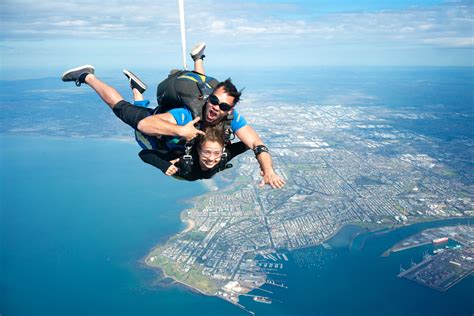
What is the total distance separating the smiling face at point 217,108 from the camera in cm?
264

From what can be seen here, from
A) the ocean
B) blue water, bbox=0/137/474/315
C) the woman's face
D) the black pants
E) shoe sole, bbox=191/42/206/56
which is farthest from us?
the ocean

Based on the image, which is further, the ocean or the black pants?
the ocean

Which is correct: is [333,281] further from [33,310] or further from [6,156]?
[6,156]

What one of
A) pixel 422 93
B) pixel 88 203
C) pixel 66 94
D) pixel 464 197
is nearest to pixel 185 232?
pixel 88 203

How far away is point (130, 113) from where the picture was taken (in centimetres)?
296

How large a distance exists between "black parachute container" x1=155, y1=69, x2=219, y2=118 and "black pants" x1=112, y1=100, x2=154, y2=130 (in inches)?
7.1

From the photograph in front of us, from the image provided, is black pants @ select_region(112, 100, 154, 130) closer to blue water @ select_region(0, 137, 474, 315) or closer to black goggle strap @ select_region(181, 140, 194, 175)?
black goggle strap @ select_region(181, 140, 194, 175)

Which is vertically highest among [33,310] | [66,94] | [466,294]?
[66,94]

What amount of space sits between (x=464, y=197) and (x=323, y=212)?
443 inches

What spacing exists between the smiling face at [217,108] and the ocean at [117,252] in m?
13.1

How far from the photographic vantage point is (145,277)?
15.9 meters

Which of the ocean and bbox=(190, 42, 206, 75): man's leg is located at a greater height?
bbox=(190, 42, 206, 75): man's leg

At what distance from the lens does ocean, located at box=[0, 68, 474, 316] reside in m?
14.7

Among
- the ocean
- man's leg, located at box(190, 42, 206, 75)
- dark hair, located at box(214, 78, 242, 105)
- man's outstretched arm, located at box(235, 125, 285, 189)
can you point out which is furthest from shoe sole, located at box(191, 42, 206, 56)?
the ocean
